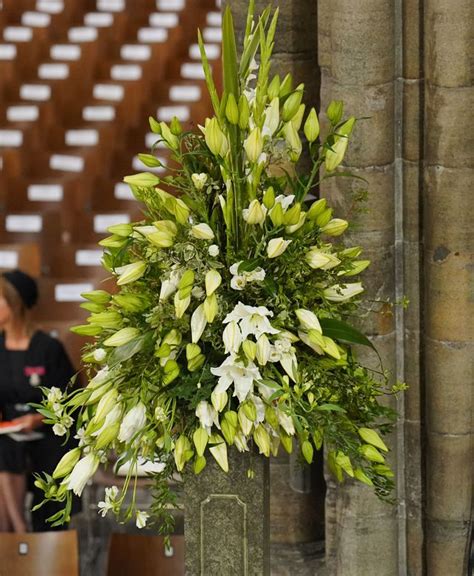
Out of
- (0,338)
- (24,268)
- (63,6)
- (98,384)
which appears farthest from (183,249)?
(63,6)

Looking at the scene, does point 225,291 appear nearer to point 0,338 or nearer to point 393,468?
point 393,468

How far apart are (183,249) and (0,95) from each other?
7.25 metres

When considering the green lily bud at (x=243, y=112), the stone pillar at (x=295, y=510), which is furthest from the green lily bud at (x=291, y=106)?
the stone pillar at (x=295, y=510)

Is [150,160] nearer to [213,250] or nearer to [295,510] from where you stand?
[213,250]

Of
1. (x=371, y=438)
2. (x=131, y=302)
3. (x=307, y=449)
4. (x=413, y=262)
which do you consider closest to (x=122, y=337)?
(x=131, y=302)

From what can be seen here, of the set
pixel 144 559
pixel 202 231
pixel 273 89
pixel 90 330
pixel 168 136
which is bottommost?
pixel 144 559

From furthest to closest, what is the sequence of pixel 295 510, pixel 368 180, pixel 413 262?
pixel 295 510, pixel 413 262, pixel 368 180

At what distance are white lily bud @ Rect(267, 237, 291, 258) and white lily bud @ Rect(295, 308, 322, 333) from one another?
5.8 inches

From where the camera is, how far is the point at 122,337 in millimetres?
3801

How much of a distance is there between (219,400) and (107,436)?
275 mm

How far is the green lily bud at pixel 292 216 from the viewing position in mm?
3756

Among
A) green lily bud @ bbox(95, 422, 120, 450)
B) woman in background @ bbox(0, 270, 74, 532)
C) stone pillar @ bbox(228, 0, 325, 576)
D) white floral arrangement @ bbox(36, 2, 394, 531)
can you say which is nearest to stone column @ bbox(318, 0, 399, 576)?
stone pillar @ bbox(228, 0, 325, 576)

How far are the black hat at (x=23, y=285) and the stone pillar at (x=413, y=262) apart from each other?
185 centimetres

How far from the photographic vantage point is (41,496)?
260 inches
